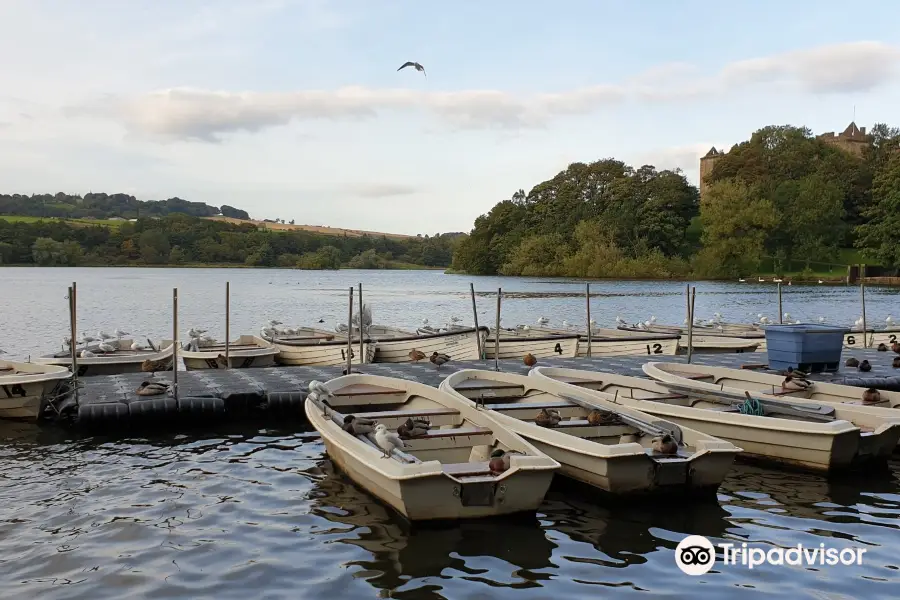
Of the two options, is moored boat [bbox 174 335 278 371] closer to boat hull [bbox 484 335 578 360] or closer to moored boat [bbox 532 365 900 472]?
boat hull [bbox 484 335 578 360]

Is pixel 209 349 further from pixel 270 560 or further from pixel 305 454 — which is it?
pixel 270 560

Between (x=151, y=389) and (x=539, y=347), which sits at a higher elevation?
(x=151, y=389)

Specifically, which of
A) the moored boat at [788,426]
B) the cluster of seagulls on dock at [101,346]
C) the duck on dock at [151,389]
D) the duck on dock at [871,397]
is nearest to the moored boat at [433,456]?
the moored boat at [788,426]

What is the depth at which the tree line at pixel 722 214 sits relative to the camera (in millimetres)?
91250

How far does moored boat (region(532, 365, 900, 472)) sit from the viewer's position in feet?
33.2

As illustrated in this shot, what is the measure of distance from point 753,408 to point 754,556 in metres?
3.83

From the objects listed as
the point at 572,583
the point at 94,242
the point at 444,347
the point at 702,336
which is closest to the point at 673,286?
the point at 702,336

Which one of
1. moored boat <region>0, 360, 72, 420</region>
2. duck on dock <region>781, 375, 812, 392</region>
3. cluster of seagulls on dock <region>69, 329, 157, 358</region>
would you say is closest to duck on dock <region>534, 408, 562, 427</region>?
duck on dock <region>781, 375, 812, 392</region>

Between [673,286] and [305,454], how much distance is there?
3061 inches

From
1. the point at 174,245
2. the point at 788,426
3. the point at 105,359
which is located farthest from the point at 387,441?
the point at 174,245

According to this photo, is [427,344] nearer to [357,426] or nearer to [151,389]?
[151,389]

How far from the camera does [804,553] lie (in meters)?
7.96

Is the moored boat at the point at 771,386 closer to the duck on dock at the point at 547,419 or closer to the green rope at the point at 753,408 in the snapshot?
the green rope at the point at 753,408

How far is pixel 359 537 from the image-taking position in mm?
8469
